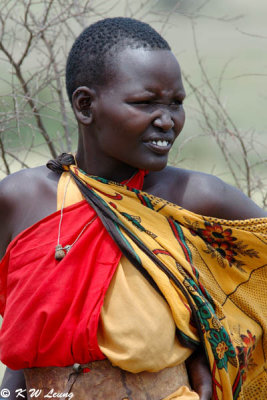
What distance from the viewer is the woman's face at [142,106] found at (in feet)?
6.83

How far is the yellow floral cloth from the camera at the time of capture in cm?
208

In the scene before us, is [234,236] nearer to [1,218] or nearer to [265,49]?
[1,218]

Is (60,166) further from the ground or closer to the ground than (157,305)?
further from the ground

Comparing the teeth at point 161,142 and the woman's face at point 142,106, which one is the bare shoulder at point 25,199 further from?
the teeth at point 161,142

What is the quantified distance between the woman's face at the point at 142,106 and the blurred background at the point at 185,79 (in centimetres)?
119

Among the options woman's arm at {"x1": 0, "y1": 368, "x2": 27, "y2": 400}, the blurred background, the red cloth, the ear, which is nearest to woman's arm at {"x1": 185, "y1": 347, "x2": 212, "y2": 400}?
the red cloth

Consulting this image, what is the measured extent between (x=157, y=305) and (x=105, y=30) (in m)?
0.90

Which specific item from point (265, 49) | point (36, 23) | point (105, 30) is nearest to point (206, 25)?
point (265, 49)

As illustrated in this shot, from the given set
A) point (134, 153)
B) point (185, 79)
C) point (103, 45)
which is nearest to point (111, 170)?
point (134, 153)

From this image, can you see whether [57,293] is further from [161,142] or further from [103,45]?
[103,45]

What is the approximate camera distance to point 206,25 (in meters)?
10.3

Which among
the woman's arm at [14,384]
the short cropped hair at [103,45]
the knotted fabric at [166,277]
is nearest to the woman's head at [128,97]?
the short cropped hair at [103,45]

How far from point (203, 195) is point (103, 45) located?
586 mm

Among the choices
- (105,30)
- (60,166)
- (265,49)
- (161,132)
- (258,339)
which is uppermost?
(105,30)
